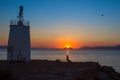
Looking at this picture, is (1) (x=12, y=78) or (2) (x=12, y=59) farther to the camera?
(2) (x=12, y=59)

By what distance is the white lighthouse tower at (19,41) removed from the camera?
26891mm

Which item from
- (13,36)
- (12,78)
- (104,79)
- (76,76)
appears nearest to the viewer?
(12,78)

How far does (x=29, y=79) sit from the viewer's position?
15695mm

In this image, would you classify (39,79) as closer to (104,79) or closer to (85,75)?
(85,75)

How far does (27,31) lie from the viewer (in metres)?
27.7

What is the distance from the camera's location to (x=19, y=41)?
26.9m

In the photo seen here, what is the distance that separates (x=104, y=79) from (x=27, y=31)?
10.6 meters

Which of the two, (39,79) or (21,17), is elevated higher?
(21,17)

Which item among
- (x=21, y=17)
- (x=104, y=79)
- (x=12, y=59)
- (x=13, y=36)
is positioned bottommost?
(x=104, y=79)

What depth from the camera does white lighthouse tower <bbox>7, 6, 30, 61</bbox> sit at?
26891 mm

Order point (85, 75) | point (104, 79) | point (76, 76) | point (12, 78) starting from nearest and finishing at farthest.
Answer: point (12, 78) < point (76, 76) < point (85, 75) < point (104, 79)

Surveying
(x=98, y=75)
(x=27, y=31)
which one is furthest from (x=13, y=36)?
(x=98, y=75)

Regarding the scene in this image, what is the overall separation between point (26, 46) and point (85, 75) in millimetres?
10236

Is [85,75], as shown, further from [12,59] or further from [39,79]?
[12,59]
